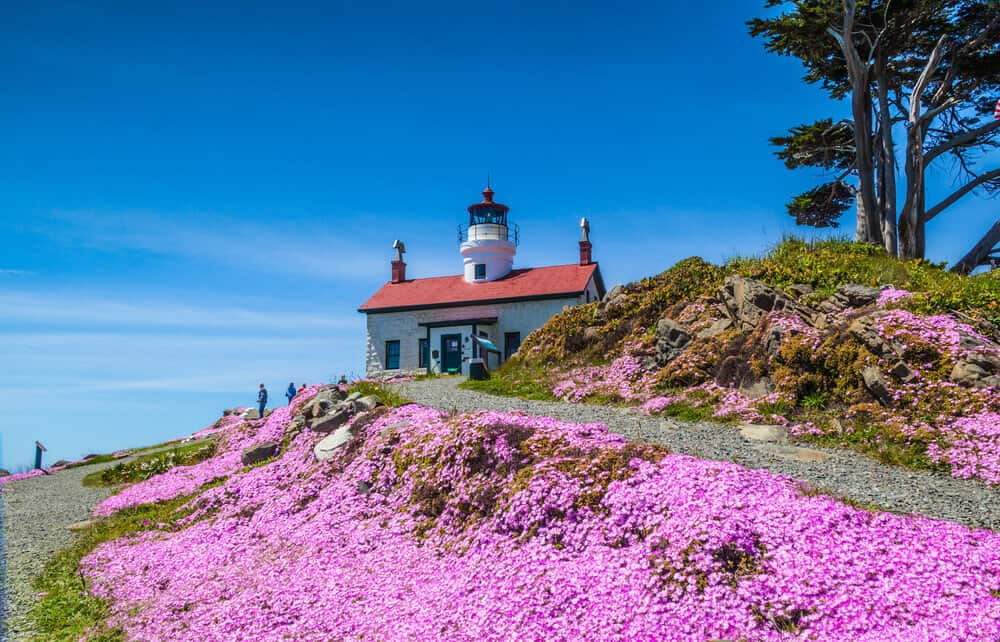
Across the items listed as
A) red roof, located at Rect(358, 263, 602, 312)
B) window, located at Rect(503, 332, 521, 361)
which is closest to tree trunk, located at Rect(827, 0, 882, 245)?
red roof, located at Rect(358, 263, 602, 312)

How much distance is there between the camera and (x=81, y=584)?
1205 centimetres

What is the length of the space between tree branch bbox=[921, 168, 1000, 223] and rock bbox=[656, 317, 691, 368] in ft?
50.9

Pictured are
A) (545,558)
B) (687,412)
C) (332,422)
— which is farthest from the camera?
(687,412)

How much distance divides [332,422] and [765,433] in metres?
10.3

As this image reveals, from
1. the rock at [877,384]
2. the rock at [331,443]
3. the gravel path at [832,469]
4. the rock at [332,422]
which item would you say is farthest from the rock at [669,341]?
the rock at [331,443]

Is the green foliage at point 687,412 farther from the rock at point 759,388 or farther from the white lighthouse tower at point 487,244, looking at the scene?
the white lighthouse tower at point 487,244

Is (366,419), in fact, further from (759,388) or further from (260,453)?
(759,388)

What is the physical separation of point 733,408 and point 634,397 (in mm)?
3408

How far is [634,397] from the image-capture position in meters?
20.0

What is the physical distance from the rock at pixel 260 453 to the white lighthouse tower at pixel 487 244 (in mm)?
24813

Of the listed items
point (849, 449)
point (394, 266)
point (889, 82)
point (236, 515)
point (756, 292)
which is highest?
point (889, 82)

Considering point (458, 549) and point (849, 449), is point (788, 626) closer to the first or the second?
point (458, 549)

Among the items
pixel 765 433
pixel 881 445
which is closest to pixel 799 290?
pixel 765 433

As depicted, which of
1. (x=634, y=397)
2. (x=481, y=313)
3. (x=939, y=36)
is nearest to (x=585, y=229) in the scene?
(x=481, y=313)
